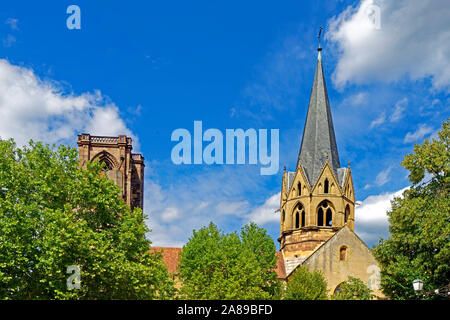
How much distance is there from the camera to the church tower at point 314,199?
2035 inches

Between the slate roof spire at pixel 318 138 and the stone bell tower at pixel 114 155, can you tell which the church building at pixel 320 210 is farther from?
the stone bell tower at pixel 114 155

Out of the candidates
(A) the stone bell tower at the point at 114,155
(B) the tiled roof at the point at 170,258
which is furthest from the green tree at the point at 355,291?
(A) the stone bell tower at the point at 114,155

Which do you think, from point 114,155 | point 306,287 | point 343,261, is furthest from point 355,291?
point 114,155

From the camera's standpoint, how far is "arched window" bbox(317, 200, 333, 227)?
52.3 meters

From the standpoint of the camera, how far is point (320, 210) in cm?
5300

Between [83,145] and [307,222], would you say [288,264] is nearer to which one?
[307,222]

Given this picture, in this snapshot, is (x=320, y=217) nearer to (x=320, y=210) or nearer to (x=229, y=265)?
(x=320, y=210)

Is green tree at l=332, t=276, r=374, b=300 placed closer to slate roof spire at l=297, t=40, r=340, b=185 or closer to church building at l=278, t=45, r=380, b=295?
church building at l=278, t=45, r=380, b=295

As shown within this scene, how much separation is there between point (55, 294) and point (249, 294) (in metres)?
16.9

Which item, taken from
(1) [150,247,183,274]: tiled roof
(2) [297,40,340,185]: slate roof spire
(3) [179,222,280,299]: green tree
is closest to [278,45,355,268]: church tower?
(2) [297,40,340,185]: slate roof spire

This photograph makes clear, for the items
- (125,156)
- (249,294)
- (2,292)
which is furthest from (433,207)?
(125,156)

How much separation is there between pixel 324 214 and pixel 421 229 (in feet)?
85.3

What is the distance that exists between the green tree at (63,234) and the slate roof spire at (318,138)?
27142 millimetres

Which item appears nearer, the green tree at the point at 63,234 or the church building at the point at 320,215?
the green tree at the point at 63,234
